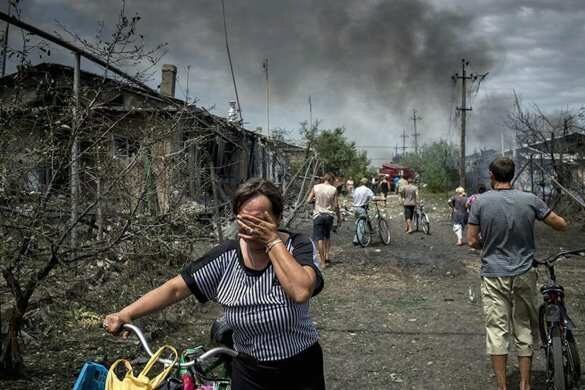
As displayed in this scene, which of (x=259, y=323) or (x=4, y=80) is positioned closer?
(x=259, y=323)

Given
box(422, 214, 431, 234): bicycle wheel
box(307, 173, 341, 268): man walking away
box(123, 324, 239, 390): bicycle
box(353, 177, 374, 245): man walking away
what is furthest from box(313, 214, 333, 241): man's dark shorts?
box(123, 324, 239, 390): bicycle

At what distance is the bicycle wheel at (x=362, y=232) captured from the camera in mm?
13719

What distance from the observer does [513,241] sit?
4.31m

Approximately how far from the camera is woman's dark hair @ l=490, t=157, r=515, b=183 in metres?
4.34

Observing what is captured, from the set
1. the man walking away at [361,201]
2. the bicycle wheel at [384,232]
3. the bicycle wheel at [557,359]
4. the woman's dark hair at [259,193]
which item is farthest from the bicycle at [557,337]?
the bicycle wheel at [384,232]

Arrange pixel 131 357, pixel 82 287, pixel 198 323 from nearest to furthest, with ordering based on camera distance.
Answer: pixel 82 287
pixel 131 357
pixel 198 323

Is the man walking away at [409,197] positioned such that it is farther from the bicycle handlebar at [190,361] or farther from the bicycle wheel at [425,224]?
the bicycle handlebar at [190,361]

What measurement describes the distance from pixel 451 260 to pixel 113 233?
8.69m

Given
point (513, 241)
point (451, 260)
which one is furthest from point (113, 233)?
point (451, 260)

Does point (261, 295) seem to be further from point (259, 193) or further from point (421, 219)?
point (421, 219)

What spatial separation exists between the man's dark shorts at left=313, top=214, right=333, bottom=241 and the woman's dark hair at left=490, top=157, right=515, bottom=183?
643 cm

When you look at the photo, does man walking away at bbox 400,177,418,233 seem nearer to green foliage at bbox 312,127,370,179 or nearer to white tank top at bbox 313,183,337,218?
white tank top at bbox 313,183,337,218

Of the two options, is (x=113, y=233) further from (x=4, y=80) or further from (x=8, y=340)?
(x=4, y=80)

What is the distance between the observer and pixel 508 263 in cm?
432
